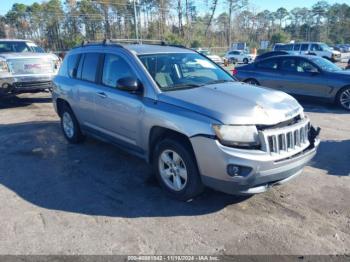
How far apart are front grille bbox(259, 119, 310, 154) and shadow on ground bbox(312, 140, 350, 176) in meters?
1.41

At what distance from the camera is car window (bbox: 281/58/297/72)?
417 inches

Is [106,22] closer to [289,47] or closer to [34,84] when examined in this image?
[289,47]

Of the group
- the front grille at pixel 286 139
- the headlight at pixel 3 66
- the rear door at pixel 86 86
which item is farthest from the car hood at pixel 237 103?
the headlight at pixel 3 66

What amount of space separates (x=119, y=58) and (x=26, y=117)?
557 centimetres

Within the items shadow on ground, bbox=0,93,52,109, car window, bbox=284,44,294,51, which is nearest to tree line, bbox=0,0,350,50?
car window, bbox=284,44,294,51

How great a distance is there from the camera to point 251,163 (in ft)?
11.5

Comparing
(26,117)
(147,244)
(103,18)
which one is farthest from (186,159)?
(103,18)

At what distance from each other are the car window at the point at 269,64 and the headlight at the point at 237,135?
803 cm

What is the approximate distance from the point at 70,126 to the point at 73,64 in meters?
1.22

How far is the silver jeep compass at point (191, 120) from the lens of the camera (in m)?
3.60

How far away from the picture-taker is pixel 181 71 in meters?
4.88

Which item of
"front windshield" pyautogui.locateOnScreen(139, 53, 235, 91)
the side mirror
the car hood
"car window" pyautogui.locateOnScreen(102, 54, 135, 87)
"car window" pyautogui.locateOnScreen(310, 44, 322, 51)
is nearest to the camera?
the car hood

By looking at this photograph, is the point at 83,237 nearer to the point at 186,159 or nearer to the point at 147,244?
the point at 147,244

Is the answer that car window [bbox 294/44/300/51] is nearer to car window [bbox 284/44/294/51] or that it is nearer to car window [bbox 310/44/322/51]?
car window [bbox 284/44/294/51]
